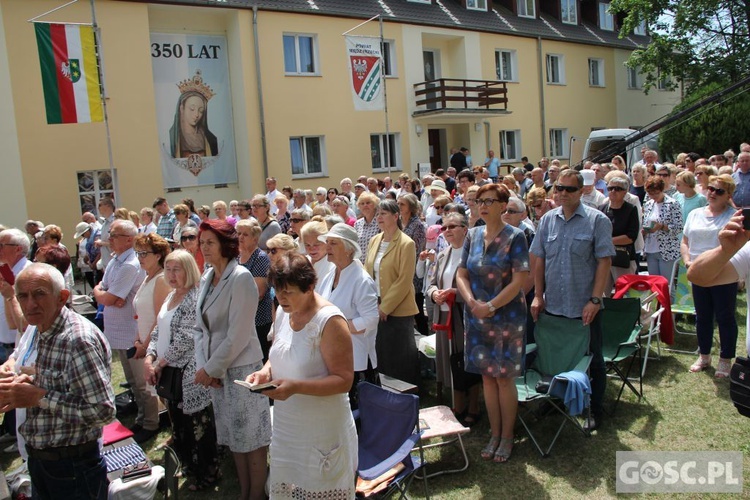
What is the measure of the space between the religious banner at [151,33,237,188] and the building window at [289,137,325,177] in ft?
5.94

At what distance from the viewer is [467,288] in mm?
4320

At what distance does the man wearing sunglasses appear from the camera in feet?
14.7

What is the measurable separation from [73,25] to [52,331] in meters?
12.0

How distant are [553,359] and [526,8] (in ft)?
80.1

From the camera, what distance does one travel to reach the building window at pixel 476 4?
928 inches

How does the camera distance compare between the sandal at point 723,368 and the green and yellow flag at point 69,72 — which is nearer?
the sandal at point 723,368

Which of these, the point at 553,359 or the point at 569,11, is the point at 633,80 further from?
the point at 553,359

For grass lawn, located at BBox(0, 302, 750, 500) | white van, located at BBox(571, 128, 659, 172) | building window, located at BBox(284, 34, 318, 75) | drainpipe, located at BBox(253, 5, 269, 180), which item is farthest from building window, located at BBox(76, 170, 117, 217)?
white van, located at BBox(571, 128, 659, 172)

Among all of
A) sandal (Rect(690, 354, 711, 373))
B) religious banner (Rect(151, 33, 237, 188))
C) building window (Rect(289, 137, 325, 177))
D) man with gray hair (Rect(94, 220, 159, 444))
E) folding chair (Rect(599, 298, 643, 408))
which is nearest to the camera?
folding chair (Rect(599, 298, 643, 408))

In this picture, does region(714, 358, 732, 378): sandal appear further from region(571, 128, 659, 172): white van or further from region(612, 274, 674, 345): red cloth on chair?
region(571, 128, 659, 172): white van

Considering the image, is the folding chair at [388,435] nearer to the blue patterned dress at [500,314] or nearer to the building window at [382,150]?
the blue patterned dress at [500,314]

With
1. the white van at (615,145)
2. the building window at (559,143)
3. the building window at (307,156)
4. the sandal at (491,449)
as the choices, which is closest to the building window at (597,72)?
the building window at (559,143)

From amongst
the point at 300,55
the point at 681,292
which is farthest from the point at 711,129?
the point at 681,292

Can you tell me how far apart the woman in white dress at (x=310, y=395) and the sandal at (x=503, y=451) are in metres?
1.57
